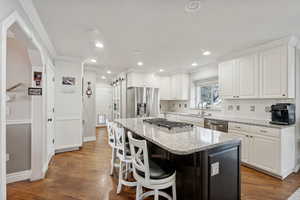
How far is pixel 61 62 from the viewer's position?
12.5ft

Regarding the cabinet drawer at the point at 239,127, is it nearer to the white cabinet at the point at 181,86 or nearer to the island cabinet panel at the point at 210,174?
the island cabinet panel at the point at 210,174

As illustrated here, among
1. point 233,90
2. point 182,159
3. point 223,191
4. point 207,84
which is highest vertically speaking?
point 207,84

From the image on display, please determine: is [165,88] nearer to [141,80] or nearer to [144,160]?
[141,80]

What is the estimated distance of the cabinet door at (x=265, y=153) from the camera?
248cm

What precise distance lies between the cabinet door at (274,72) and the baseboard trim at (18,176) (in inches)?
180

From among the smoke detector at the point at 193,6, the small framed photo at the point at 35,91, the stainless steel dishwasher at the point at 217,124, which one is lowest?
the stainless steel dishwasher at the point at 217,124

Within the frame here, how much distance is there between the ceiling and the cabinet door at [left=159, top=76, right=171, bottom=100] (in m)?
2.56

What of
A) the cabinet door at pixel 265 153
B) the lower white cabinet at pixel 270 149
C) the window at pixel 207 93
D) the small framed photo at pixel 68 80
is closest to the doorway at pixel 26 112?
the small framed photo at pixel 68 80

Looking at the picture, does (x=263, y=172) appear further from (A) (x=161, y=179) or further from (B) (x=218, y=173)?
(A) (x=161, y=179)

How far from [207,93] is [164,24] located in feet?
11.3

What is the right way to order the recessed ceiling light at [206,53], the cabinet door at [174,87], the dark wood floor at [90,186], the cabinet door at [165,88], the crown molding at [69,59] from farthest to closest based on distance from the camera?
1. the cabinet door at [165,88]
2. the cabinet door at [174,87]
3. the crown molding at [69,59]
4. the recessed ceiling light at [206,53]
5. the dark wood floor at [90,186]

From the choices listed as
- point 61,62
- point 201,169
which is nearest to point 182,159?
point 201,169

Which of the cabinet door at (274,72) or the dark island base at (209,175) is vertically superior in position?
the cabinet door at (274,72)

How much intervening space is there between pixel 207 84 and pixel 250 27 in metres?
2.80
